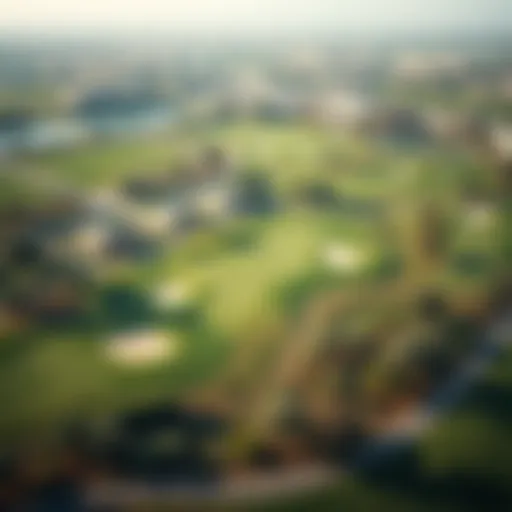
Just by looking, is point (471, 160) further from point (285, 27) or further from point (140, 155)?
point (140, 155)

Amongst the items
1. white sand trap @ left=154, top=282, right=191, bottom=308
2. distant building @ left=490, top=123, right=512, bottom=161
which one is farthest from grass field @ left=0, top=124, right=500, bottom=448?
distant building @ left=490, top=123, right=512, bottom=161

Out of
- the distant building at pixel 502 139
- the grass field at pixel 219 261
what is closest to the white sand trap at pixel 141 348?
the grass field at pixel 219 261

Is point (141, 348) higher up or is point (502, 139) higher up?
point (502, 139)

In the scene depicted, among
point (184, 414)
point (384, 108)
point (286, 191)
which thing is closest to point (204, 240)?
point (286, 191)

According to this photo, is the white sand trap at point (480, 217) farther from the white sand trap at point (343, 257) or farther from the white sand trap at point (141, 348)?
the white sand trap at point (141, 348)

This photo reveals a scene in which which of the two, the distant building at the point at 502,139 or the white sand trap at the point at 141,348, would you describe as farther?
the distant building at the point at 502,139

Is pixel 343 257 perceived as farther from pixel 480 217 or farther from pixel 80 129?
pixel 80 129

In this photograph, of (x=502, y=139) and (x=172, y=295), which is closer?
(x=172, y=295)

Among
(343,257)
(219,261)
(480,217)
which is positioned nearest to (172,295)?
(219,261)
